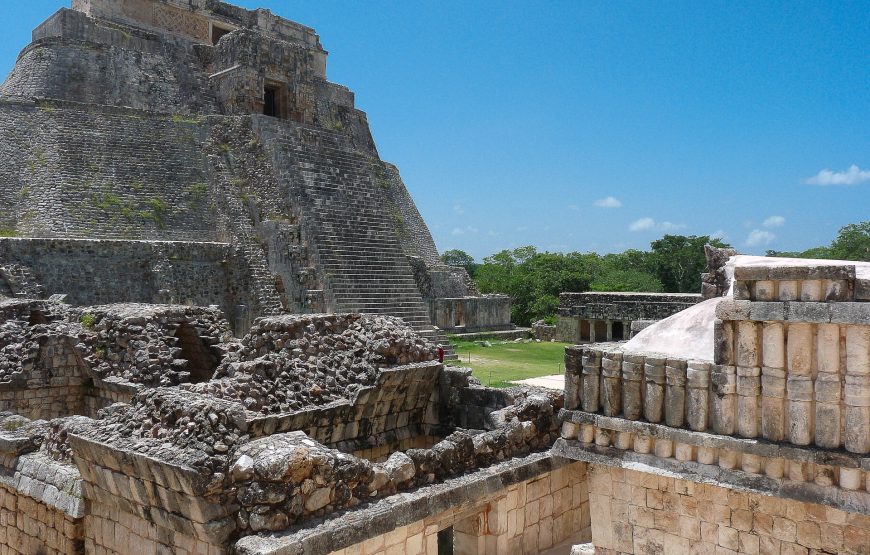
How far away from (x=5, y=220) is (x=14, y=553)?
41.2ft

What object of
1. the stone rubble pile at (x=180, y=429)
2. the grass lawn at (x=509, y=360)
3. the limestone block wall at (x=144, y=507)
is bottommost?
the grass lawn at (x=509, y=360)

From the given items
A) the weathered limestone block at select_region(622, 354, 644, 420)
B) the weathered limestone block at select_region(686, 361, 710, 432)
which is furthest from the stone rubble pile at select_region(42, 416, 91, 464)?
the weathered limestone block at select_region(686, 361, 710, 432)

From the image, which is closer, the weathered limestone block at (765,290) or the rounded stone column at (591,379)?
the weathered limestone block at (765,290)

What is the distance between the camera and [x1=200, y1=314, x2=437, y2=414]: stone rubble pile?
19.7 ft

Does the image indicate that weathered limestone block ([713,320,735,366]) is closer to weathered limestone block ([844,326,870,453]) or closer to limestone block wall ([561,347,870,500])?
limestone block wall ([561,347,870,500])

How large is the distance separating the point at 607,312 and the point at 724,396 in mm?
20334

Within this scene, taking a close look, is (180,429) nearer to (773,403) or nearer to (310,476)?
(310,476)

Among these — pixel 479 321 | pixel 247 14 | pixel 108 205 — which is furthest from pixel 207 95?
pixel 479 321

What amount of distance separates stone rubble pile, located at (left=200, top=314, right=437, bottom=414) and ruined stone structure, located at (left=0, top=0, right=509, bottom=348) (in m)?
8.78

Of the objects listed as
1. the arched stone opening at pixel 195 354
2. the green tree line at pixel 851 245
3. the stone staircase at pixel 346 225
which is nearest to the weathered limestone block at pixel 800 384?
the arched stone opening at pixel 195 354

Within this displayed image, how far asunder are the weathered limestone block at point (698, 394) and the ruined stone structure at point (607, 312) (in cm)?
1899

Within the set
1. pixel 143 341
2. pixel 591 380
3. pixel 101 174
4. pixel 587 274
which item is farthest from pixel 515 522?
pixel 587 274

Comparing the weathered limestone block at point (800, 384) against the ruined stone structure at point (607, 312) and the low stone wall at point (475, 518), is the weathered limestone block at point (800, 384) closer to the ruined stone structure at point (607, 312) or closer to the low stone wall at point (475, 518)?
the low stone wall at point (475, 518)

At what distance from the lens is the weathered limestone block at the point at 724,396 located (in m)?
3.60
